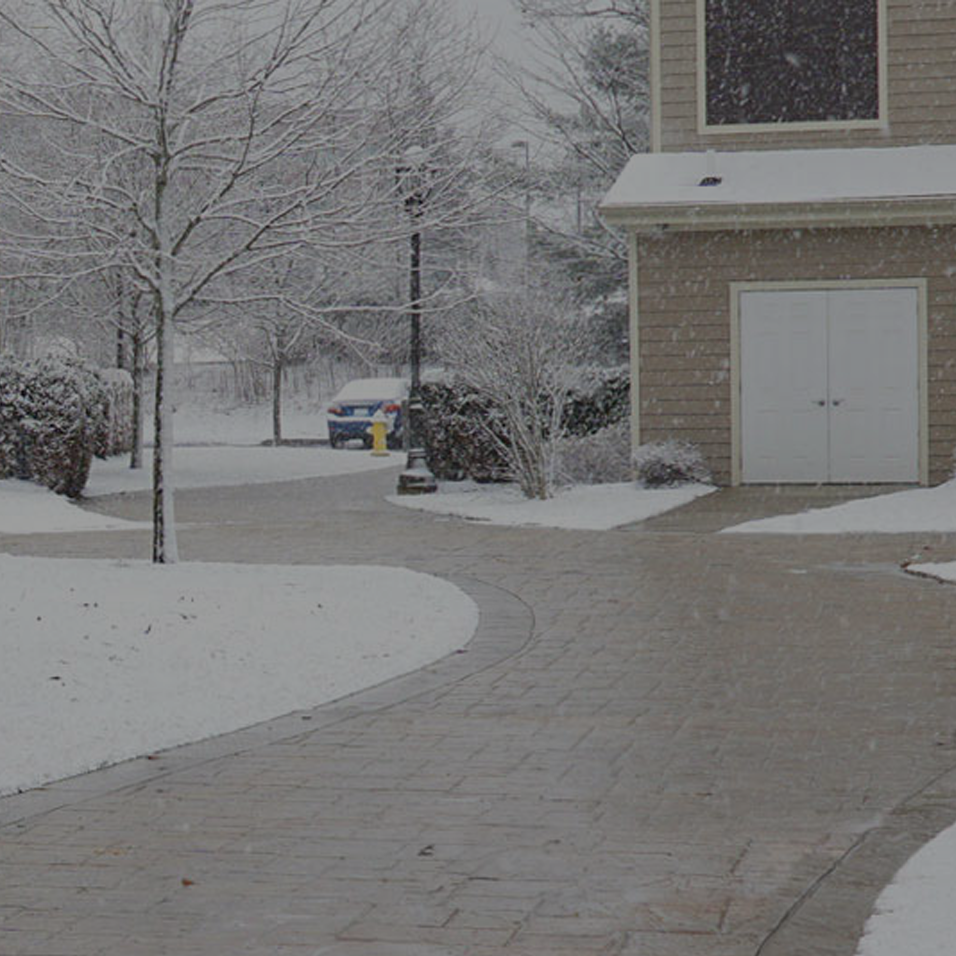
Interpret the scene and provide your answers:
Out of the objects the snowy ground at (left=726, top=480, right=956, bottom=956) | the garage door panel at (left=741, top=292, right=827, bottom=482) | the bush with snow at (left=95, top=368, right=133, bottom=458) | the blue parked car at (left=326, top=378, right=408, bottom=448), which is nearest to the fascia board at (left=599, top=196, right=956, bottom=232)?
the garage door panel at (left=741, top=292, right=827, bottom=482)

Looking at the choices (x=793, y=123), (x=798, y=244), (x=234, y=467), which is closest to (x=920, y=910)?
(x=798, y=244)

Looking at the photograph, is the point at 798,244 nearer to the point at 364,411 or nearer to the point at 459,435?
the point at 459,435

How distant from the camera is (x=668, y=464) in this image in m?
19.9

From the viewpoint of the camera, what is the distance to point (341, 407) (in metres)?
37.2

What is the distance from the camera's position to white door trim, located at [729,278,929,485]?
2009 cm

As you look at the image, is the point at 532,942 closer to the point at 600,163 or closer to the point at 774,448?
the point at 774,448

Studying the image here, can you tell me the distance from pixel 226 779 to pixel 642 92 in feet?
85.8

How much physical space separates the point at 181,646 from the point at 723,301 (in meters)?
12.8

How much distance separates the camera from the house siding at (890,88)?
2084 centimetres

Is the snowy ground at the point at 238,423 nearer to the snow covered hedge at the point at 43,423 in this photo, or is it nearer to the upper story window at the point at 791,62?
the snow covered hedge at the point at 43,423

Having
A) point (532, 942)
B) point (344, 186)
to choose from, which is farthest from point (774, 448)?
point (532, 942)

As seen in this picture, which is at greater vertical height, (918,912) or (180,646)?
(180,646)

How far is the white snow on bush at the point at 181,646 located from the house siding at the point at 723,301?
356 inches

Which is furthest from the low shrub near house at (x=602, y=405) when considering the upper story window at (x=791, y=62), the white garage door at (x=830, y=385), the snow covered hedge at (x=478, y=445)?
the upper story window at (x=791, y=62)
